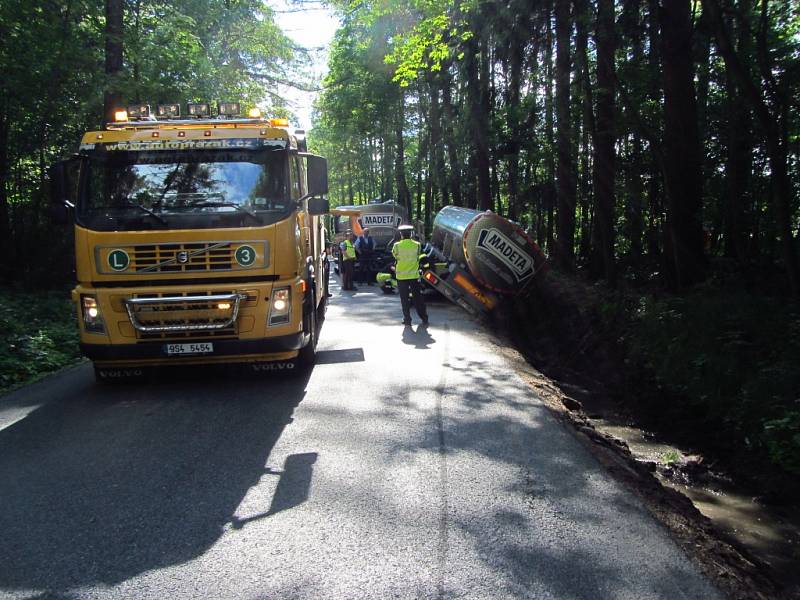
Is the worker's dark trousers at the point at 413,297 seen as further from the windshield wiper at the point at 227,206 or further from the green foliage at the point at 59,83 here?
the green foliage at the point at 59,83

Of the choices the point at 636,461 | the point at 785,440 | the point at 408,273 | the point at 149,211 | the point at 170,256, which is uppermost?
the point at 149,211

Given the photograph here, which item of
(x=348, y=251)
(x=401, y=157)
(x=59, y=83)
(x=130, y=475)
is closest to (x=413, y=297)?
(x=130, y=475)

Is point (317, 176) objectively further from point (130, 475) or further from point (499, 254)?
point (499, 254)

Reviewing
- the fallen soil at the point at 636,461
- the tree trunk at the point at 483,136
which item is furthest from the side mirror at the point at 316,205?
the tree trunk at the point at 483,136

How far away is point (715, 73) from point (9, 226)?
19528 mm

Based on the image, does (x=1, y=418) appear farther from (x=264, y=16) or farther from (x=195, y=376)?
(x=264, y=16)

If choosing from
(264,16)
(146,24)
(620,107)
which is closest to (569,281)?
(620,107)

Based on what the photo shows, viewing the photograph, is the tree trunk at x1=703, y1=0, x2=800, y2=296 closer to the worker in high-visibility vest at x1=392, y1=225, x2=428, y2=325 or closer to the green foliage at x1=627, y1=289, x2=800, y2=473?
the green foliage at x1=627, y1=289, x2=800, y2=473

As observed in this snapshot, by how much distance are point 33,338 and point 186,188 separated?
17.6 ft

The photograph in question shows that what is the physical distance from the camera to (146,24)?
19.5m

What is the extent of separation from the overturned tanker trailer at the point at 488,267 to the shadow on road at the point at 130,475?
8.40m

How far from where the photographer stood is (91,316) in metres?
7.80

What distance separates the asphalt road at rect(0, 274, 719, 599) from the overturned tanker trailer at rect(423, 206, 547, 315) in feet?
26.1

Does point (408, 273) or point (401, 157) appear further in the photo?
point (401, 157)
